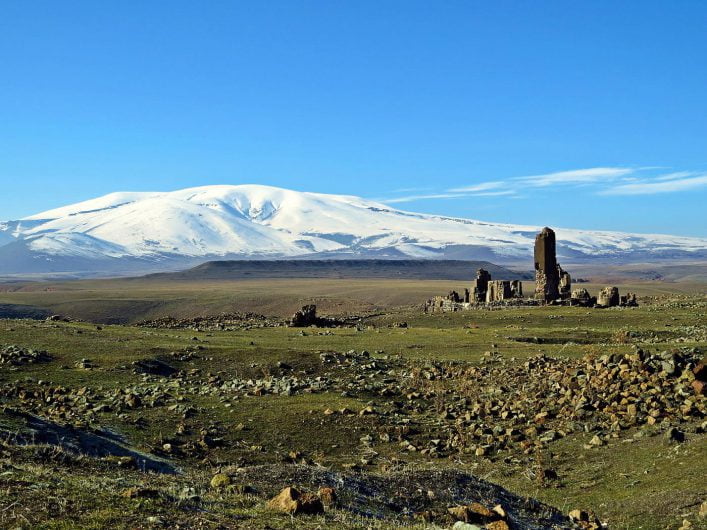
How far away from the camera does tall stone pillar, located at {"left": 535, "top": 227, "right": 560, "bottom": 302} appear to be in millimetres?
53000

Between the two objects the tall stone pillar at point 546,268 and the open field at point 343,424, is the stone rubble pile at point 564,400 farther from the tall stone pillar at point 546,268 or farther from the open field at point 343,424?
the tall stone pillar at point 546,268

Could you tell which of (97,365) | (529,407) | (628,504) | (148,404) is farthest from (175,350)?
(628,504)

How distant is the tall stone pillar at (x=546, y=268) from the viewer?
5300 cm

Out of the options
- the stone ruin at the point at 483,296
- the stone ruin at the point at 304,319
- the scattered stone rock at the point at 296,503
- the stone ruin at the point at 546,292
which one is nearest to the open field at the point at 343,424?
the scattered stone rock at the point at 296,503

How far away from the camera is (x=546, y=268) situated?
176 feet

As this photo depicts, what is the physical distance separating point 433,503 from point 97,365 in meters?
18.3

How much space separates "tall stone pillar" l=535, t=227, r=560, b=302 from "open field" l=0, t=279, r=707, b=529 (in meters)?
14.9

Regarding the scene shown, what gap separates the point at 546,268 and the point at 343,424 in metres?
35.9

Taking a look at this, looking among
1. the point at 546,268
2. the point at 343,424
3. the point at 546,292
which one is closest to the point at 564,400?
the point at 343,424

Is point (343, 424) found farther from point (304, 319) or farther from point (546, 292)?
point (546, 292)

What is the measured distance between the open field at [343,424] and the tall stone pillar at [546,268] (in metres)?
14.9

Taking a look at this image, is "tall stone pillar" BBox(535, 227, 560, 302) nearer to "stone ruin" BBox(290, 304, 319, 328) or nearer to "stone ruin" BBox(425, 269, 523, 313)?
"stone ruin" BBox(425, 269, 523, 313)

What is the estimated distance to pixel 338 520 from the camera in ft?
33.8

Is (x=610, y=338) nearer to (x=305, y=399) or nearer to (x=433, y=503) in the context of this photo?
(x=305, y=399)
